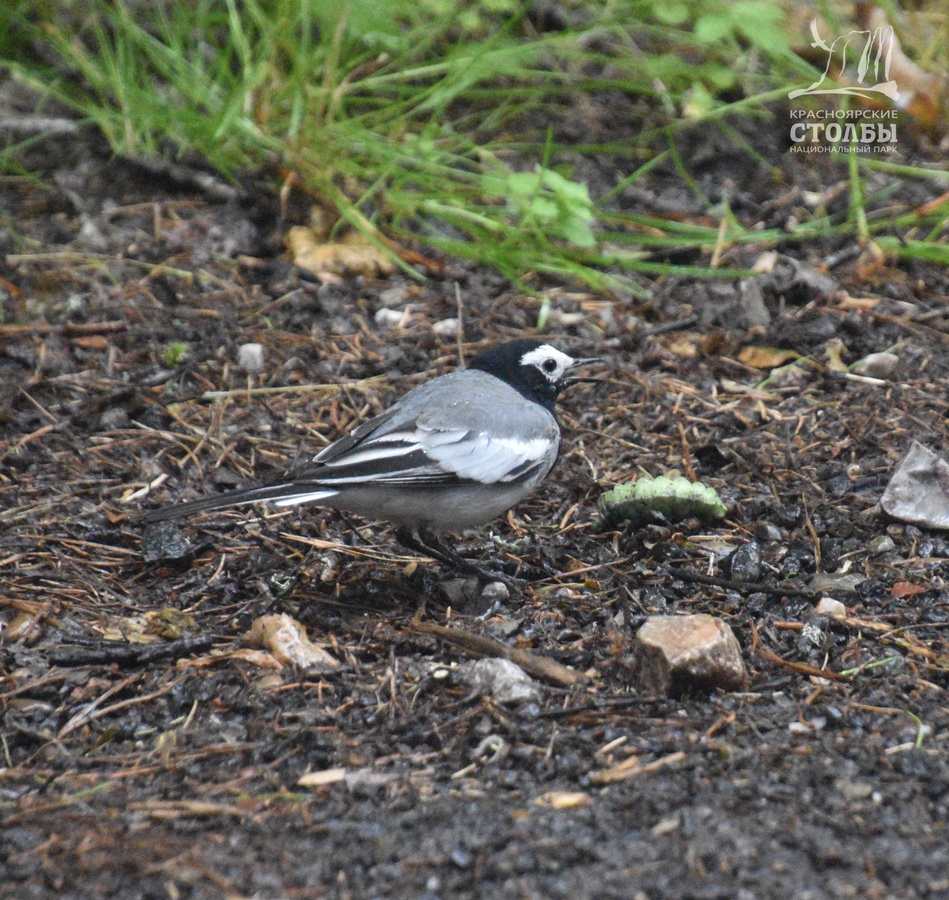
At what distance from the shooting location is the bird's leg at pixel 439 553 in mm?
4552

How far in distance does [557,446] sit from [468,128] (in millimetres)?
3717

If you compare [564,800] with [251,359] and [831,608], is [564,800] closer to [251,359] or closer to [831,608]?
[831,608]

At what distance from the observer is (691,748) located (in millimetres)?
3238

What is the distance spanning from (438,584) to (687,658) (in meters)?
1.40

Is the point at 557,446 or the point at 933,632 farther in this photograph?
the point at 557,446

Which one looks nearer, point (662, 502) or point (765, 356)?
point (662, 502)

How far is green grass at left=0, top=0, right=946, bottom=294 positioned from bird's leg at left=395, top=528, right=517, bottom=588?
81.1 inches

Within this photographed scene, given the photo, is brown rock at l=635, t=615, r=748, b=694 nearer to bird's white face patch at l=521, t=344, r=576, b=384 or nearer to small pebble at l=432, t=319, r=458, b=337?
bird's white face patch at l=521, t=344, r=576, b=384

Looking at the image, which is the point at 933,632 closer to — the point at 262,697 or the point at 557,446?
the point at 557,446

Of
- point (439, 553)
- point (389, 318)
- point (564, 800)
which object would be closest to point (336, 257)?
point (389, 318)

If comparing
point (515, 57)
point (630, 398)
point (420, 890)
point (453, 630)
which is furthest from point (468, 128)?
point (420, 890)

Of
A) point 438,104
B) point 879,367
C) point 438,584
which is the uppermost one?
point 438,104

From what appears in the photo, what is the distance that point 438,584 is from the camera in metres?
4.68

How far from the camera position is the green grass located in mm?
6613
